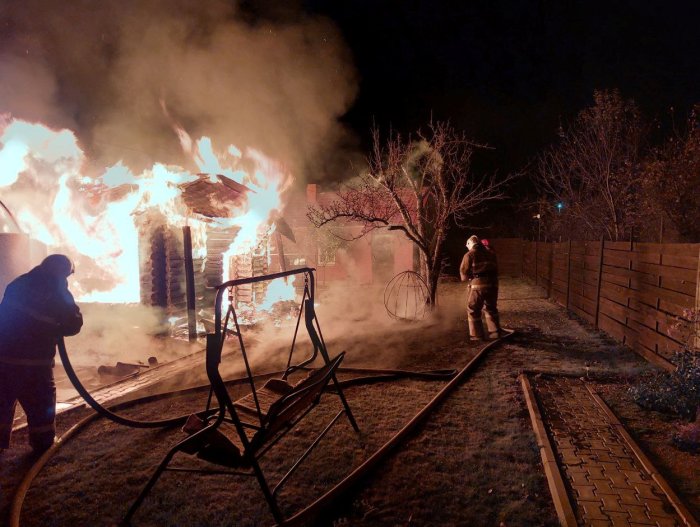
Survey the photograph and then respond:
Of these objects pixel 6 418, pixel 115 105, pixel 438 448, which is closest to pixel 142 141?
pixel 115 105

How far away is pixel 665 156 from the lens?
509 inches

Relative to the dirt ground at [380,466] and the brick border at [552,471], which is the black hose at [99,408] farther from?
the brick border at [552,471]

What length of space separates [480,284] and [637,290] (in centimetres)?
253

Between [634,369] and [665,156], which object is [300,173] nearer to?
[665,156]

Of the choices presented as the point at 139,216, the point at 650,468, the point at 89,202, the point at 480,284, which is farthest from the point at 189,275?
the point at 650,468

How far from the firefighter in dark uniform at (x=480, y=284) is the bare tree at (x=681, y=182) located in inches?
295

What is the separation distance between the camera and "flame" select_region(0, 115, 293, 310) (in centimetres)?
1055

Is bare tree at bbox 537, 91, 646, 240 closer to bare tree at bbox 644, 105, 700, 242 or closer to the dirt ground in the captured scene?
bare tree at bbox 644, 105, 700, 242

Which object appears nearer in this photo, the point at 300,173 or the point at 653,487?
the point at 653,487

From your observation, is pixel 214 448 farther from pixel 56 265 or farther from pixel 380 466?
pixel 56 265

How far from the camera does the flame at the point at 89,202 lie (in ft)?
34.6

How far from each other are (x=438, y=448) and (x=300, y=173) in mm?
16802

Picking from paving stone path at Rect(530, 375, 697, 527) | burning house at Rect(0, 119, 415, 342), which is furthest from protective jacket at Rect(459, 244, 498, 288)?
burning house at Rect(0, 119, 415, 342)

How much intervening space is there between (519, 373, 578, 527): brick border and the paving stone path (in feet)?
0.29
